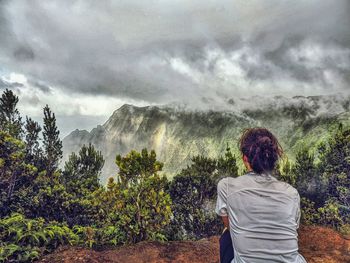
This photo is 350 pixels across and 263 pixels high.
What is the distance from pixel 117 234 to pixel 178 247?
165cm

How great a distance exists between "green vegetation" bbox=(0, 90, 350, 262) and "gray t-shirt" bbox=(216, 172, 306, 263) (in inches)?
25.8

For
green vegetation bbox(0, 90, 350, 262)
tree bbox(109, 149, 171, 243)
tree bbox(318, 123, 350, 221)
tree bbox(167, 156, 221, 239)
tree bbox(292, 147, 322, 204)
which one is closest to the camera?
green vegetation bbox(0, 90, 350, 262)

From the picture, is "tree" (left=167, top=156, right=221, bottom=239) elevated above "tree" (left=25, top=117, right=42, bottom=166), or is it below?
below

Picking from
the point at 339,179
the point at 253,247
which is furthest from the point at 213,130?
the point at 253,247

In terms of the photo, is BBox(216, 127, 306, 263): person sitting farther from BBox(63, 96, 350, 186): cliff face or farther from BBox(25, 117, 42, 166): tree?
BBox(63, 96, 350, 186): cliff face

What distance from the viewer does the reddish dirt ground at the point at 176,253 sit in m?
6.27

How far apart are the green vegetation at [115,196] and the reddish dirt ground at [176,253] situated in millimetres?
622

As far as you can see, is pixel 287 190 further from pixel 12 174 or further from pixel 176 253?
pixel 12 174

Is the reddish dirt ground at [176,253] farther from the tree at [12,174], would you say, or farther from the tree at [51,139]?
the tree at [51,139]

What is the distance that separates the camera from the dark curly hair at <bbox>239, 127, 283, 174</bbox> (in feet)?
6.98

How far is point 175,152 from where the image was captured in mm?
184000

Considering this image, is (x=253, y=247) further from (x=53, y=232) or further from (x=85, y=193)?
(x=85, y=193)

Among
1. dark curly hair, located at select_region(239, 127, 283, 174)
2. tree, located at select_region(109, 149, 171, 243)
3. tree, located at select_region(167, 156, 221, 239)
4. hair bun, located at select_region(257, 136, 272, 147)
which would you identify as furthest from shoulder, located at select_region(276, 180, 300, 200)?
tree, located at select_region(167, 156, 221, 239)

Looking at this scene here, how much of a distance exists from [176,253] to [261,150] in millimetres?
5154
